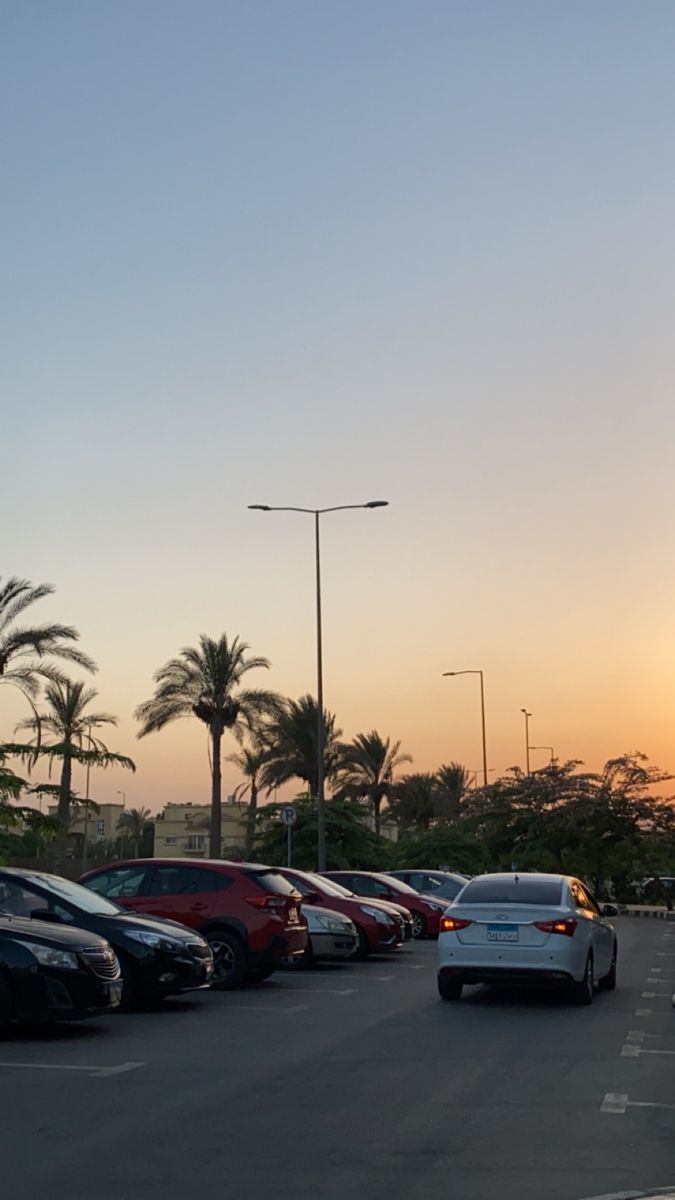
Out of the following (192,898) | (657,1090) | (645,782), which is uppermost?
(645,782)

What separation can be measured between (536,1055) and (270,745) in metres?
42.7

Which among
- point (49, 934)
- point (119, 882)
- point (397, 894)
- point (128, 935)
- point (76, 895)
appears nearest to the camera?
point (49, 934)

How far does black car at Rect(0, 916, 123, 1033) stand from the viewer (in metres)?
11.9

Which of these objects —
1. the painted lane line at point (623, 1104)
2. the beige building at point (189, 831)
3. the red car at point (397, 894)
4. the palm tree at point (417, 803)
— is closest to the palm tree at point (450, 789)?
the palm tree at point (417, 803)

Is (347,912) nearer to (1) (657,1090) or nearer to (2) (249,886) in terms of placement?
(2) (249,886)

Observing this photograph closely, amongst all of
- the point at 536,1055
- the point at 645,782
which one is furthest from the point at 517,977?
the point at 645,782

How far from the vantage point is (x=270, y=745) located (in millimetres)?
54250

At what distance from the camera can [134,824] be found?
106000 mm

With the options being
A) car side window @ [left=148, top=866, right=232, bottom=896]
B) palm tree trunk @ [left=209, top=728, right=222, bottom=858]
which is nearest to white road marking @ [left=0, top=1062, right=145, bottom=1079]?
car side window @ [left=148, top=866, right=232, bottom=896]

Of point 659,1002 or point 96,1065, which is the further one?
point 659,1002

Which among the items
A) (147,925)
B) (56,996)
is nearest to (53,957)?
(56,996)

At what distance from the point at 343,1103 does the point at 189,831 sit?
9417 cm

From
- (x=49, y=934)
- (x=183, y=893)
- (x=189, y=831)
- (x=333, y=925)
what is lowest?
(x=333, y=925)

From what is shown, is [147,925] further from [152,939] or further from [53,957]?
[53,957]
